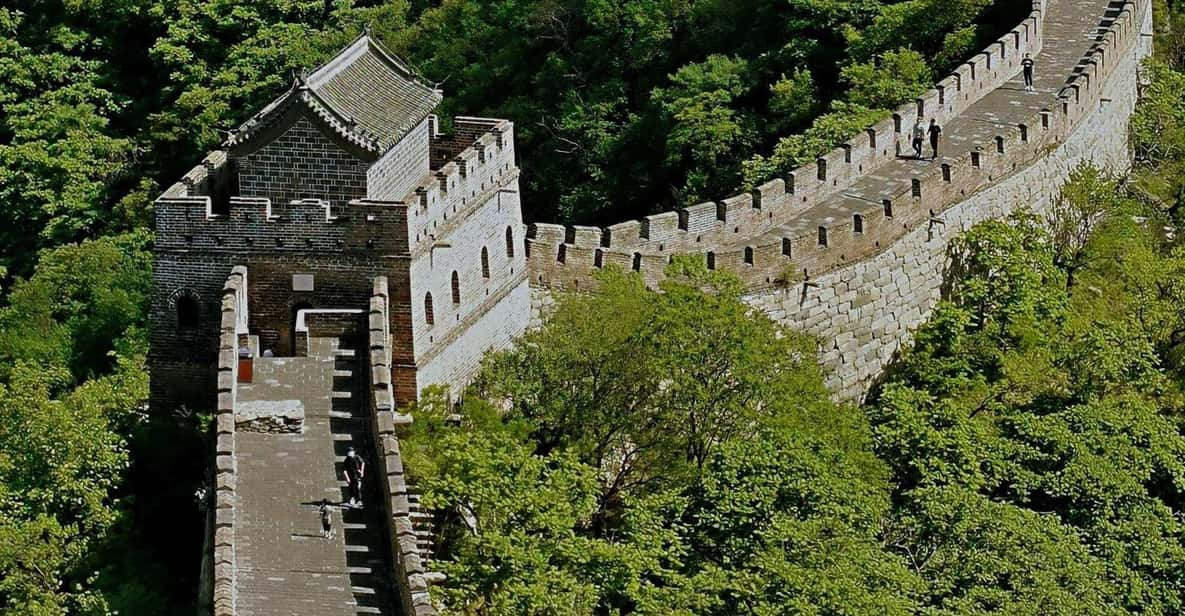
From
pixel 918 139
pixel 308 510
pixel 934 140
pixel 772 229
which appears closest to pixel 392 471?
pixel 308 510

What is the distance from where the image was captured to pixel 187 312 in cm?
5425

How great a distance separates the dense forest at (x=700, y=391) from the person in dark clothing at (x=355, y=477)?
206 cm

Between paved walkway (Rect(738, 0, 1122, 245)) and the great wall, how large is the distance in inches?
5.5

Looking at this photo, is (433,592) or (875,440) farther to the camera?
(875,440)

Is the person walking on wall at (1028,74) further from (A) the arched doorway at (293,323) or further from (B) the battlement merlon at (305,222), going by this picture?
(A) the arched doorway at (293,323)

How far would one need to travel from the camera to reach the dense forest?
53438 millimetres

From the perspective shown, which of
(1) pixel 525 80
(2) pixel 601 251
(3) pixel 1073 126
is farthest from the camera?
(1) pixel 525 80

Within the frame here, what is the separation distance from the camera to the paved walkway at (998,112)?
64.9m

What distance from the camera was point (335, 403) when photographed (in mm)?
51500

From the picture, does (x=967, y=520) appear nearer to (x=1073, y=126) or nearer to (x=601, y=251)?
(x=601, y=251)

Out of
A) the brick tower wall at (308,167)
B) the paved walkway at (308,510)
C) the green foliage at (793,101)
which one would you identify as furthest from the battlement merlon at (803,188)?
the paved walkway at (308,510)

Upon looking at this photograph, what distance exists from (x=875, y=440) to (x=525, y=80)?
90.8ft

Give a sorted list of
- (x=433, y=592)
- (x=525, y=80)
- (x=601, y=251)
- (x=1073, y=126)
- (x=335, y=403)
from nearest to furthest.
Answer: (x=433, y=592), (x=335, y=403), (x=601, y=251), (x=1073, y=126), (x=525, y=80)

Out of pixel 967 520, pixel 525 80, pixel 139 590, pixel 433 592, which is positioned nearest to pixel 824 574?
pixel 967 520
